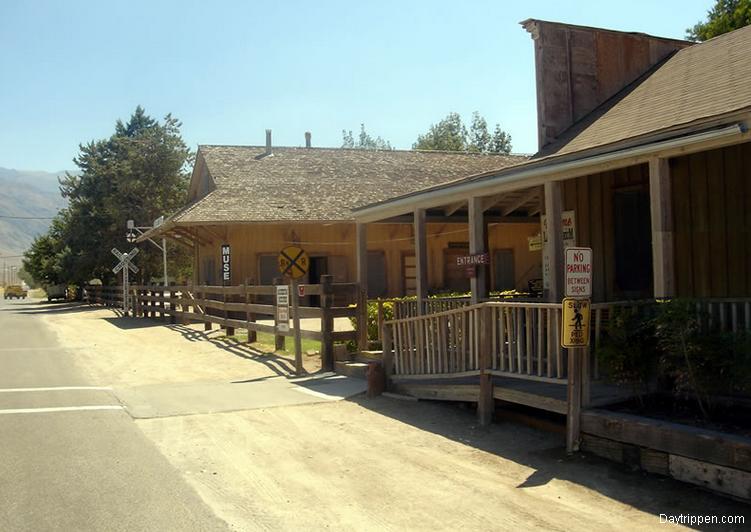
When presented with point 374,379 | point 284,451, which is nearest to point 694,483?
point 284,451

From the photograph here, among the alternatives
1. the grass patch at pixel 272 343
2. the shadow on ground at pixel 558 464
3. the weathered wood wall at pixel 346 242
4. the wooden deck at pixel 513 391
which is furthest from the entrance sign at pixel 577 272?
the weathered wood wall at pixel 346 242

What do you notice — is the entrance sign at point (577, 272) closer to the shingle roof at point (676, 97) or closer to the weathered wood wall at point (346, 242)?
the shingle roof at point (676, 97)

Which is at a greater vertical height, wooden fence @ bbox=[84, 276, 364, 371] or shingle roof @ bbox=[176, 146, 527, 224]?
shingle roof @ bbox=[176, 146, 527, 224]

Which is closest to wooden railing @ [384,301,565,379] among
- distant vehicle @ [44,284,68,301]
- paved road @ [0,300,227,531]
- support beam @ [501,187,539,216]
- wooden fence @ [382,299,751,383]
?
wooden fence @ [382,299,751,383]

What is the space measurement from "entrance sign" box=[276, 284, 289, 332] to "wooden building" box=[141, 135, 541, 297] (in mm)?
8927

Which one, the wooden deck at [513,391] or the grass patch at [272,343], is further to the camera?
the grass patch at [272,343]

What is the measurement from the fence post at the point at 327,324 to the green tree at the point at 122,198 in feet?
98.1

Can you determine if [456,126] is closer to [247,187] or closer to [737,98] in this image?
[247,187]

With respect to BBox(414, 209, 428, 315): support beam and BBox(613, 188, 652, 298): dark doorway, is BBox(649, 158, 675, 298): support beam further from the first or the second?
BBox(414, 209, 428, 315): support beam

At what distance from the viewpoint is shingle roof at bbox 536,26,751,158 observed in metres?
7.48

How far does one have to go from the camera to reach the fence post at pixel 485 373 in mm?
8086

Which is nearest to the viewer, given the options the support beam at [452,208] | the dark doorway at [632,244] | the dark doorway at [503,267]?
the dark doorway at [632,244]

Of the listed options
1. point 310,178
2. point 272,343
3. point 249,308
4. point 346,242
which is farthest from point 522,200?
point 310,178

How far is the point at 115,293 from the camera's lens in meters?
37.3
